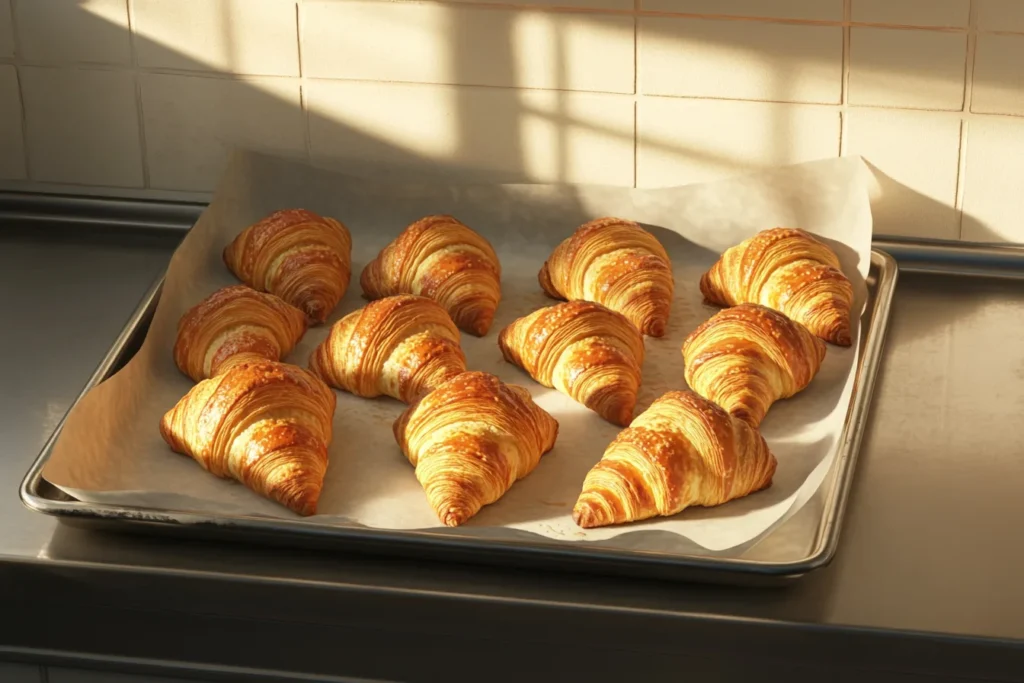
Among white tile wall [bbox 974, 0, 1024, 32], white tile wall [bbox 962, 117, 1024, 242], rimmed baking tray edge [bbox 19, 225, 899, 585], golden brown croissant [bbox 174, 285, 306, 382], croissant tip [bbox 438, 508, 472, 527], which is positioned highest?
white tile wall [bbox 974, 0, 1024, 32]

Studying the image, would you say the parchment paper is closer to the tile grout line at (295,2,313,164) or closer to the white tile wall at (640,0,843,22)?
the tile grout line at (295,2,313,164)

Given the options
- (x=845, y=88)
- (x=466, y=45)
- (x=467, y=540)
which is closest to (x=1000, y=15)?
(x=845, y=88)

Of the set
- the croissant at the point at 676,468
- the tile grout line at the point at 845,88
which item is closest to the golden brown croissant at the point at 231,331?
the croissant at the point at 676,468

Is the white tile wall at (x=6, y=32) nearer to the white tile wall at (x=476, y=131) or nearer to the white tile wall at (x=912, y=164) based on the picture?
the white tile wall at (x=476, y=131)

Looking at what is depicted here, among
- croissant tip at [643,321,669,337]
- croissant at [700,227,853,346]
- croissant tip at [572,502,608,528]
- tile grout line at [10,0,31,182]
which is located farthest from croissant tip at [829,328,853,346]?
tile grout line at [10,0,31,182]

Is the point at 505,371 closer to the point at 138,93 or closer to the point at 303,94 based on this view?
the point at 303,94
